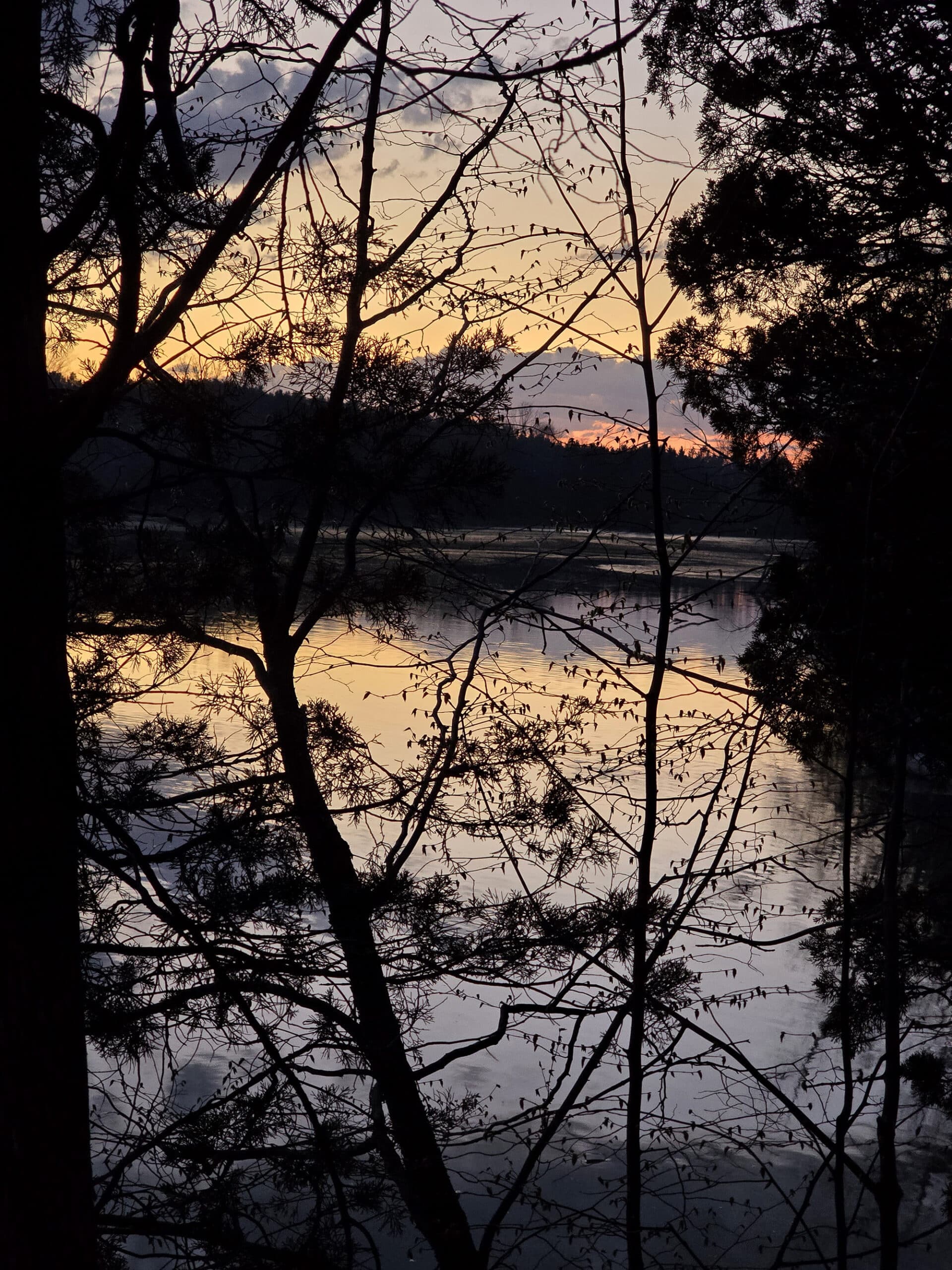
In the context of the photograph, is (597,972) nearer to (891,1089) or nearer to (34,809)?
(891,1089)

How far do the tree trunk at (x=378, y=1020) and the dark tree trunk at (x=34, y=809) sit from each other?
56.0 inches

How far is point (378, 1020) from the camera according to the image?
3.90 metres

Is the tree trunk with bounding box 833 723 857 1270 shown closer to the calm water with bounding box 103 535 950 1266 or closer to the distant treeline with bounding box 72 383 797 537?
the calm water with bounding box 103 535 950 1266

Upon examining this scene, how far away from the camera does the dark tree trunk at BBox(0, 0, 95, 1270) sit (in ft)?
7.15

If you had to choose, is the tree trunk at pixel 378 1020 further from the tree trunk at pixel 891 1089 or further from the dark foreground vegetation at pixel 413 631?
A: the tree trunk at pixel 891 1089

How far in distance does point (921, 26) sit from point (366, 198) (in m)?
2.77

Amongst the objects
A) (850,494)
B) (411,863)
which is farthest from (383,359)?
→ (411,863)

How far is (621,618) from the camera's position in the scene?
10.7ft

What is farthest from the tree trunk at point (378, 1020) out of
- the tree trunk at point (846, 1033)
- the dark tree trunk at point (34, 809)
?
the tree trunk at point (846, 1033)

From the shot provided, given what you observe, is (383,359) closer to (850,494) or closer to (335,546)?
(335,546)

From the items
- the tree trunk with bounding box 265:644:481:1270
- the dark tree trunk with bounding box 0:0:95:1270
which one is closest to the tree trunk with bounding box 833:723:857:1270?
the tree trunk with bounding box 265:644:481:1270

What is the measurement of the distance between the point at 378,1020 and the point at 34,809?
2.04 meters

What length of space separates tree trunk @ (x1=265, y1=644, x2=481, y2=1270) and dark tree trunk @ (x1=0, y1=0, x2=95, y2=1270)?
4.67ft

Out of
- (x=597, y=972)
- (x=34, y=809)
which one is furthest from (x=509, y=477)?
(x=597, y=972)
